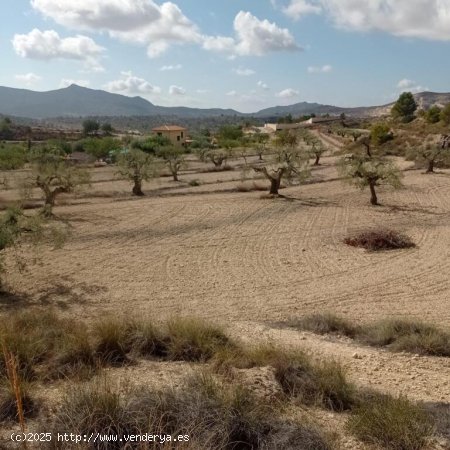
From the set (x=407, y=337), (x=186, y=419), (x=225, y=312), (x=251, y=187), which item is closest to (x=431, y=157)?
(x=251, y=187)

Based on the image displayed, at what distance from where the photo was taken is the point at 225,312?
38.6 feet

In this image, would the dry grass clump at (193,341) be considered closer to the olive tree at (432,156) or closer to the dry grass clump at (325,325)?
the dry grass clump at (325,325)

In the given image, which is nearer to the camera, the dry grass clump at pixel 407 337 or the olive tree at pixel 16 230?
the dry grass clump at pixel 407 337

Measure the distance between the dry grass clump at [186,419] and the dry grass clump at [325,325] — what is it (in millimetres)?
5394

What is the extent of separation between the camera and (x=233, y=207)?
1045 inches

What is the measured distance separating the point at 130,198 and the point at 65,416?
2663 centimetres

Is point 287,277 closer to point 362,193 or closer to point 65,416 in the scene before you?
point 65,416

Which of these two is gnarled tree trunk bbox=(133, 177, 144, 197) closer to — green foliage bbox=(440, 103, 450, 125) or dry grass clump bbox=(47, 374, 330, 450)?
dry grass clump bbox=(47, 374, 330, 450)

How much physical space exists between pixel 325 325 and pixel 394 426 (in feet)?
18.5

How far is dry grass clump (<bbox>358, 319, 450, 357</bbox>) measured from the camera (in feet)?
28.3

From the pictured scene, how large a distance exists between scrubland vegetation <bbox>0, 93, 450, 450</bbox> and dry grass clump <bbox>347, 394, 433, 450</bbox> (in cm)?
2

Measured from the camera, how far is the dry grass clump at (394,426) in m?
4.57

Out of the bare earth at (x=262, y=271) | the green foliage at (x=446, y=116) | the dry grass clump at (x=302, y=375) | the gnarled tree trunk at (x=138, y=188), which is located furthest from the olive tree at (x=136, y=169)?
the green foliage at (x=446, y=116)

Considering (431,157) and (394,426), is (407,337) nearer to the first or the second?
(394,426)
